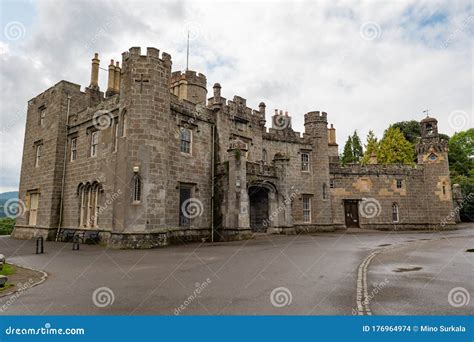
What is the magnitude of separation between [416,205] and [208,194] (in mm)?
21227

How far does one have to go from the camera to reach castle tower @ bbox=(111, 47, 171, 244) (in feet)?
50.8

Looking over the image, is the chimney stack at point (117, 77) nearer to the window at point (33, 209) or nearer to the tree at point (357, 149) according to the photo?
the window at point (33, 209)

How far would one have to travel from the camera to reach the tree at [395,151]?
45.4 meters

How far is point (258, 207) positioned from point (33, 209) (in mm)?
16665

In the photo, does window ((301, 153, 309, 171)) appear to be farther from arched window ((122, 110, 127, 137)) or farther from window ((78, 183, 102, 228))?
window ((78, 183, 102, 228))

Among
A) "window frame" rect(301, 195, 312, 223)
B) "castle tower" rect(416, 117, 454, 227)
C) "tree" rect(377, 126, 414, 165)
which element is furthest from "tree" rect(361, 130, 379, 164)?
"window frame" rect(301, 195, 312, 223)

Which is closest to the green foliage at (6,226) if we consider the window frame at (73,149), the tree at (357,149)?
the window frame at (73,149)

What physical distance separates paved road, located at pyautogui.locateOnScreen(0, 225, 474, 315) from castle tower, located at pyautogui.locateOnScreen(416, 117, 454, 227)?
802 inches

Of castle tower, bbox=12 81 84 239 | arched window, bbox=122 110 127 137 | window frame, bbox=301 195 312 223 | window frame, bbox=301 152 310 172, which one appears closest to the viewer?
arched window, bbox=122 110 127 137

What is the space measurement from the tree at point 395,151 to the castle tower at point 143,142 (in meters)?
38.6

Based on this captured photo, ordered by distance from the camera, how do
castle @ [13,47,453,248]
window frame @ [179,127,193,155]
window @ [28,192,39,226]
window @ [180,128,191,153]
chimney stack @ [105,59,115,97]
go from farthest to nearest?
window @ [28,192,39,226] < chimney stack @ [105,59,115,97] < window @ [180,128,191,153] < window frame @ [179,127,193,155] < castle @ [13,47,453,248]

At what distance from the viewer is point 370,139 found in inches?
1992

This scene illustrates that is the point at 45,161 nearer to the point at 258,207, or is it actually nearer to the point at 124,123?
the point at 124,123

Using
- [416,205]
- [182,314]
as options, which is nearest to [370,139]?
[416,205]
